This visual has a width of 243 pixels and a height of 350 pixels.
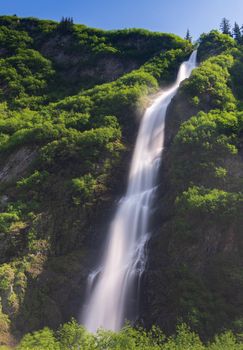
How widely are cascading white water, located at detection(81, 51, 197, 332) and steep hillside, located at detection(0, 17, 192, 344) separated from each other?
1.06m

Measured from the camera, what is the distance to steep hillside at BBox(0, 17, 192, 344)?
94.0ft

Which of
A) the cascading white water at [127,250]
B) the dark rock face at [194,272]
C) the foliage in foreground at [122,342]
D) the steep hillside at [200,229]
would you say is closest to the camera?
the foliage in foreground at [122,342]

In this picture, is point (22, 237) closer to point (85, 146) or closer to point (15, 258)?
point (15, 258)

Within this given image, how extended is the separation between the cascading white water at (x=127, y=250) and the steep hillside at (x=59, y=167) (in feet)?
3.49

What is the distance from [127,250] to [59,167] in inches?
444

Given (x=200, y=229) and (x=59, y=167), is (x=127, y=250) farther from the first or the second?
(x=59, y=167)

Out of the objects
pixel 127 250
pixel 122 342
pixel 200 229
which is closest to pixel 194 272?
pixel 200 229

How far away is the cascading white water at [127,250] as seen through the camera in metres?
27.0

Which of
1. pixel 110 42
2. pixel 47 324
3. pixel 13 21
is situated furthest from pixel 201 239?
pixel 13 21

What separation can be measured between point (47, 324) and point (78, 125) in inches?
876

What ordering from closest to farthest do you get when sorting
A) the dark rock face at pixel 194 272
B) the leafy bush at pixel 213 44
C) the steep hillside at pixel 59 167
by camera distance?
1. the dark rock face at pixel 194 272
2. the steep hillside at pixel 59 167
3. the leafy bush at pixel 213 44

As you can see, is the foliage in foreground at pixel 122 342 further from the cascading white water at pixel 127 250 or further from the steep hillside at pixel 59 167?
the steep hillside at pixel 59 167

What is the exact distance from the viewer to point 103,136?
4047 centimetres

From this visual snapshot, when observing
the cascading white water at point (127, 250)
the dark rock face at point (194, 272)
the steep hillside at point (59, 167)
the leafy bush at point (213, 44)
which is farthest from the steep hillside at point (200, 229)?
the leafy bush at point (213, 44)
